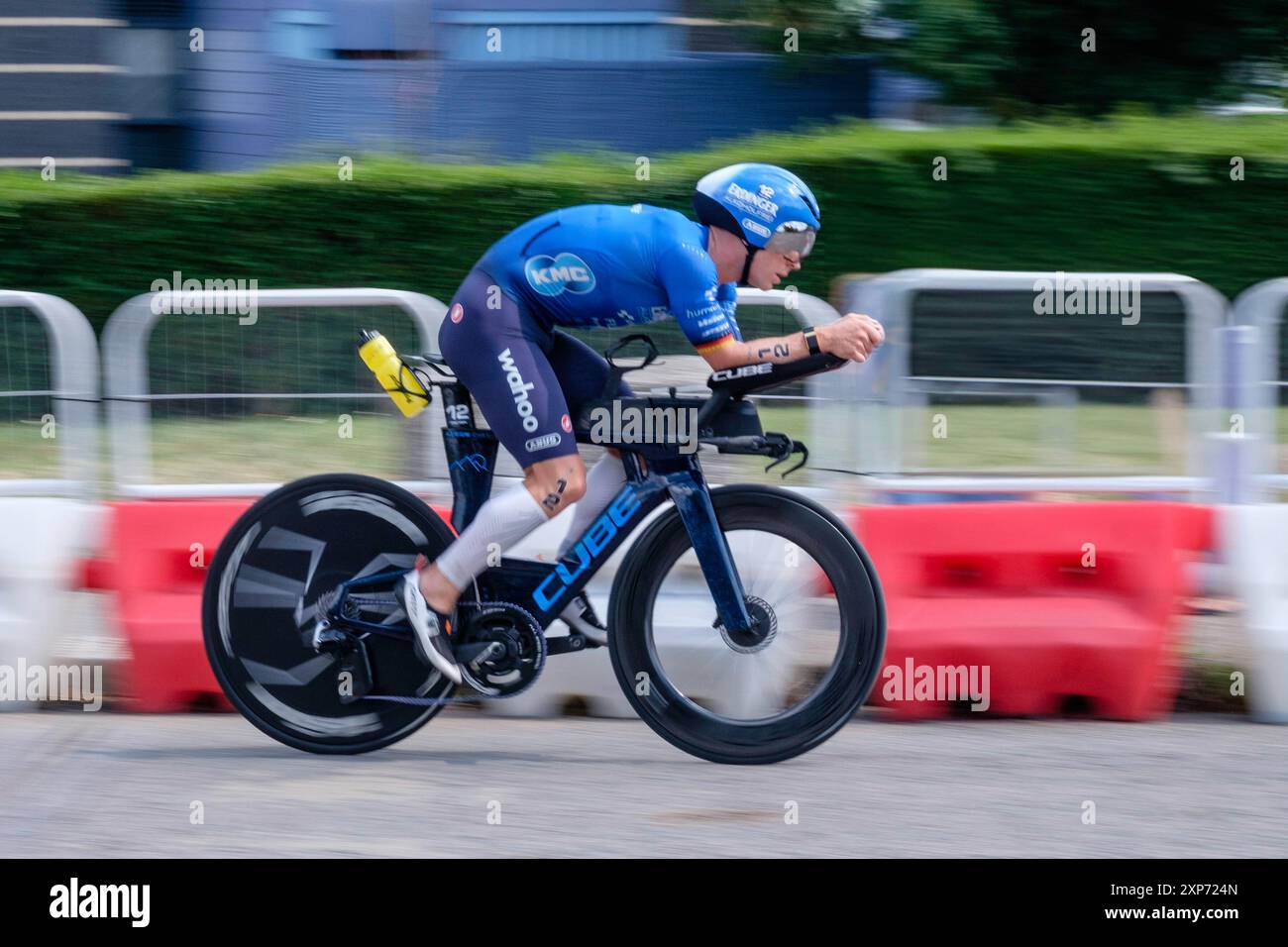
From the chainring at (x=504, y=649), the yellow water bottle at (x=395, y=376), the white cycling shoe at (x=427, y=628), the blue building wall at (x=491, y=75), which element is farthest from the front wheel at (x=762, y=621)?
the blue building wall at (x=491, y=75)

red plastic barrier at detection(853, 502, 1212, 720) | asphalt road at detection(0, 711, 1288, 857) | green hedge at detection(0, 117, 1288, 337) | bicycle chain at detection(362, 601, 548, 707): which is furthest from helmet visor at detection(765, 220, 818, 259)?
green hedge at detection(0, 117, 1288, 337)

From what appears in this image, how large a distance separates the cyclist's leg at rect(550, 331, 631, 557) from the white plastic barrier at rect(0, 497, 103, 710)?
6.07ft

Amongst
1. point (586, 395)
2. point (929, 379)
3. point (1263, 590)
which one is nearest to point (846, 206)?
point (929, 379)

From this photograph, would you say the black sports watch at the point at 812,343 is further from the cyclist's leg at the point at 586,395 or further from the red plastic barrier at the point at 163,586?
the red plastic barrier at the point at 163,586

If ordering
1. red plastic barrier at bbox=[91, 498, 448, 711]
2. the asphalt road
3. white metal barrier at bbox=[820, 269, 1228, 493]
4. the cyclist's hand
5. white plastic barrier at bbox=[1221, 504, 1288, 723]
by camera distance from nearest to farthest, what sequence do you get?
the asphalt road, the cyclist's hand, white plastic barrier at bbox=[1221, 504, 1288, 723], red plastic barrier at bbox=[91, 498, 448, 711], white metal barrier at bbox=[820, 269, 1228, 493]

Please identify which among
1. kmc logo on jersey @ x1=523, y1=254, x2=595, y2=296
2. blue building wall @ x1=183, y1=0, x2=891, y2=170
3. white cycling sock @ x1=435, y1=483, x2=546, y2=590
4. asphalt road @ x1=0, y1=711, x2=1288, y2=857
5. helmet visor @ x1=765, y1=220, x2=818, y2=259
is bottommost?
asphalt road @ x1=0, y1=711, x2=1288, y2=857

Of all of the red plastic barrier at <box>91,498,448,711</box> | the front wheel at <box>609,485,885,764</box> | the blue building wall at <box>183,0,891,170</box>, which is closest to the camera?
the front wheel at <box>609,485,885,764</box>

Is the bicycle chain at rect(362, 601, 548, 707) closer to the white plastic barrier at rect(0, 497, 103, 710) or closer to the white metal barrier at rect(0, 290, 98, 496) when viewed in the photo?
the white plastic barrier at rect(0, 497, 103, 710)

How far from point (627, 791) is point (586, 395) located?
111 cm

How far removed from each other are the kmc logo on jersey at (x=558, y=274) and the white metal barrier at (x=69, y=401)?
75.4 inches

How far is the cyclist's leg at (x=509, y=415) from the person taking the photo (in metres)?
4.39

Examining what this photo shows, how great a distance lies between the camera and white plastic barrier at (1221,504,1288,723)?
16.8ft

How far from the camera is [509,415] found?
14.4 ft
